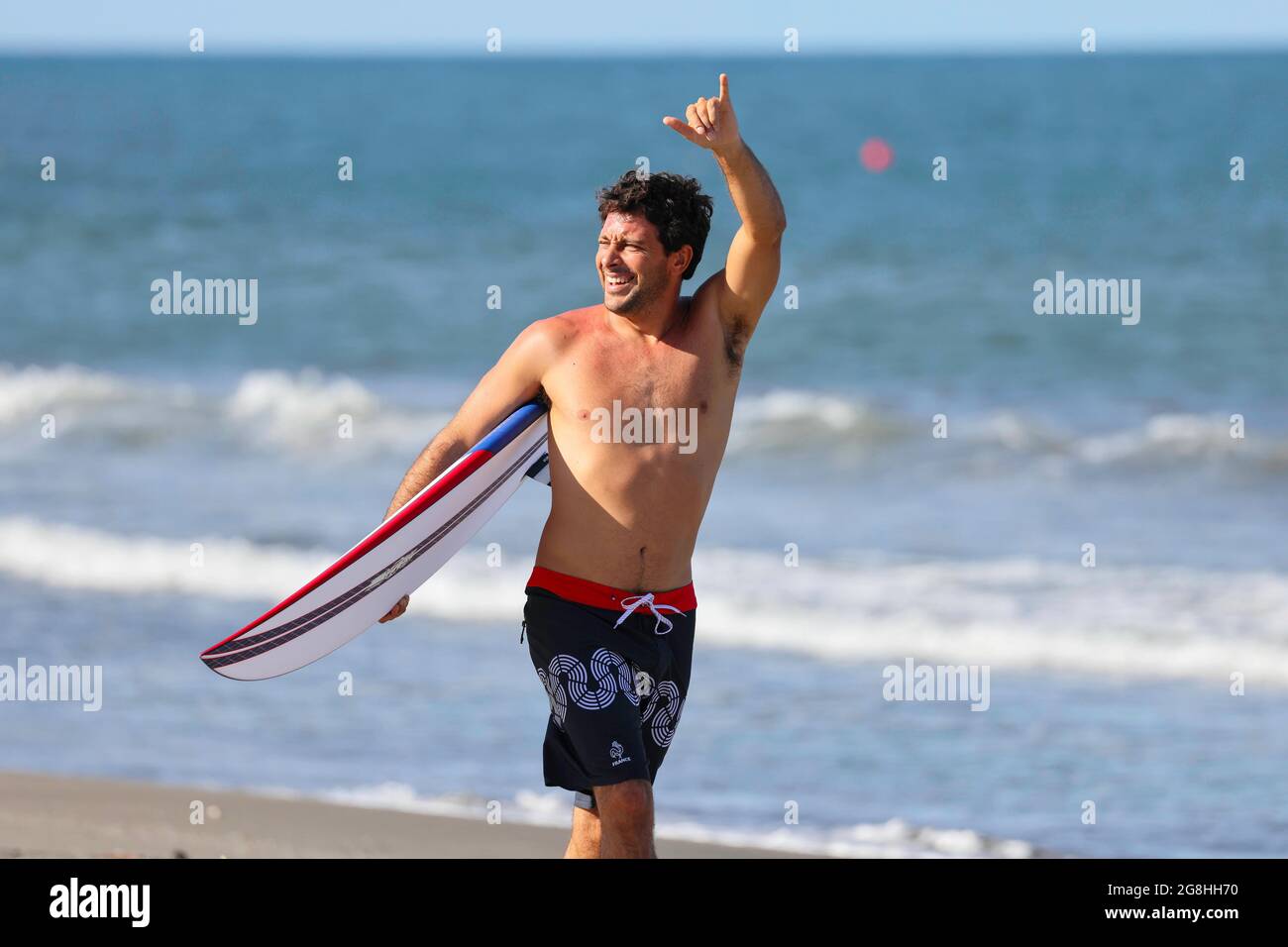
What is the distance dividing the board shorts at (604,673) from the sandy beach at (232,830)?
164 cm

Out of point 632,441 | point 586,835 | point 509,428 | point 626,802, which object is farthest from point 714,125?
point 586,835

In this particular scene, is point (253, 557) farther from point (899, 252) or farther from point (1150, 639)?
point (899, 252)

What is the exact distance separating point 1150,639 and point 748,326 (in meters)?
4.66

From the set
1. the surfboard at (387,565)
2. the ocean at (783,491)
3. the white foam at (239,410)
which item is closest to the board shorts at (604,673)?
the surfboard at (387,565)

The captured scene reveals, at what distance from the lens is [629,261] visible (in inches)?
161

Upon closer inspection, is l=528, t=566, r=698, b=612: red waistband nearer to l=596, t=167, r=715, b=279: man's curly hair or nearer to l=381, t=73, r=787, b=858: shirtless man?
l=381, t=73, r=787, b=858: shirtless man

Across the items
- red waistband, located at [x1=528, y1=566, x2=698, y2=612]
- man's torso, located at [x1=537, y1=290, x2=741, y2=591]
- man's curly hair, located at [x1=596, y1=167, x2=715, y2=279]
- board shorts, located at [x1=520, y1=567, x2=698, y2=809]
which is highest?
man's curly hair, located at [x1=596, y1=167, x2=715, y2=279]

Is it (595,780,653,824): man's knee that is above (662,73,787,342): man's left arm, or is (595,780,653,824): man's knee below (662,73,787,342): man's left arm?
below

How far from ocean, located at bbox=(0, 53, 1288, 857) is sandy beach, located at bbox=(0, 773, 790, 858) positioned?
1.06 ft

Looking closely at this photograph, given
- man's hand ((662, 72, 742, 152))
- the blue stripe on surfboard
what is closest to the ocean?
the blue stripe on surfboard

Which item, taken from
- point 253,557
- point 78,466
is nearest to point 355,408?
point 78,466

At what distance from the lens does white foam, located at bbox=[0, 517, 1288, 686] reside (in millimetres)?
8016

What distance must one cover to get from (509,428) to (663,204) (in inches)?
27.4

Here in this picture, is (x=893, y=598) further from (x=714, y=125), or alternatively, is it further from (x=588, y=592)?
(x=714, y=125)
